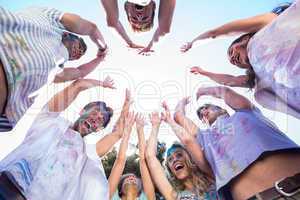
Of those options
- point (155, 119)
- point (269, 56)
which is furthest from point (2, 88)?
point (269, 56)

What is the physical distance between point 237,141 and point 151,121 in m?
0.42

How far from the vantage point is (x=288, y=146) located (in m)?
1.20

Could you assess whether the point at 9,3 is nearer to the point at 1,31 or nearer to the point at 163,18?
the point at 1,31

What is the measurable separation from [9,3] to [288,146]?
4.08ft

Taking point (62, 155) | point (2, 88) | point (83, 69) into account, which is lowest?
point (62, 155)

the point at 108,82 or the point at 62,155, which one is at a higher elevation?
the point at 108,82

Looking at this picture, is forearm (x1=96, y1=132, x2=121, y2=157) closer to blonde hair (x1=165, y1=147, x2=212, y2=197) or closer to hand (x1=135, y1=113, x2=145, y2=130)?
hand (x1=135, y1=113, x2=145, y2=130)

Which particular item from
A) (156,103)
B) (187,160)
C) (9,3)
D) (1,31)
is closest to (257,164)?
(187,160)

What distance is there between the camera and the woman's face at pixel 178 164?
1430 mm

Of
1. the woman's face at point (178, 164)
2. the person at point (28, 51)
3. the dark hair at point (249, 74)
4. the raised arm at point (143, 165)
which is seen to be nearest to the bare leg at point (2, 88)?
the person at point (28, 51)

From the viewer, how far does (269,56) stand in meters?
1.08

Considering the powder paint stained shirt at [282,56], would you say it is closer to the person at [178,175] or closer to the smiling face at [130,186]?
the person at [178,175]

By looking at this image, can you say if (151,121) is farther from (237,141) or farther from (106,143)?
(237,141)

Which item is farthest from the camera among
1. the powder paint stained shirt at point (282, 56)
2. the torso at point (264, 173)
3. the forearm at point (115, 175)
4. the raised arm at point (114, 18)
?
the raised arm at point (114, 18)
